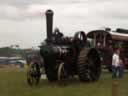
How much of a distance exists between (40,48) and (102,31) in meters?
10.3

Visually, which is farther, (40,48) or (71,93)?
(40,48)

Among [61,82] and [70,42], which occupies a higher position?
[70,42]

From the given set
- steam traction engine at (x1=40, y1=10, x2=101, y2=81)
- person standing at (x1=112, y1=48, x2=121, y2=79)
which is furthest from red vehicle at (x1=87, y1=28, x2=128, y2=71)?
steam traction engine at (x1=40, y1=10, x2=101, y2=81)

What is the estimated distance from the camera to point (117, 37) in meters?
26.8

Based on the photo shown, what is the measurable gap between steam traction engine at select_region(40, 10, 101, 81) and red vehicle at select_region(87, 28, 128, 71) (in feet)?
23.3

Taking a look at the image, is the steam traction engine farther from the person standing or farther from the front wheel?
the person standing

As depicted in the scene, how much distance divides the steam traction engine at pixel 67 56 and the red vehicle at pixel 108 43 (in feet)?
23.3

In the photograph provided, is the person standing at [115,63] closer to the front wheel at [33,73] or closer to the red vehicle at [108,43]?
the front wheel at [33,73]

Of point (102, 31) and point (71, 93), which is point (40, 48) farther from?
point (102, 31)

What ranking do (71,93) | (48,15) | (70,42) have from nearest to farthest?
(71,93) < (48,15) < (70,42)

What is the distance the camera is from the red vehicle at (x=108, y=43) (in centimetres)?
2603

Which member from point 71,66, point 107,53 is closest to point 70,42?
point 71,66

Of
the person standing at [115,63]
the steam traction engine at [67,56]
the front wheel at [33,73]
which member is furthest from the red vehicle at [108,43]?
the front wheel at [33,73]

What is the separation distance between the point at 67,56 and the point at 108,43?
10001 mm
